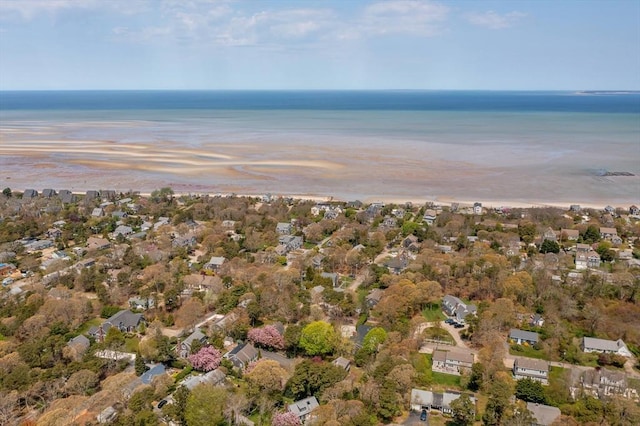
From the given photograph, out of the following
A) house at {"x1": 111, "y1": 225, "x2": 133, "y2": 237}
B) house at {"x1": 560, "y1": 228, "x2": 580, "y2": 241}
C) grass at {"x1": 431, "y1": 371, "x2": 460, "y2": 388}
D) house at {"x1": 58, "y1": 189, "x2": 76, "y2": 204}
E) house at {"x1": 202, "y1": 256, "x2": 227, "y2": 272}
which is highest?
house at {"x1": 58, "y1": 189, "x2": 76, "y2": 204}

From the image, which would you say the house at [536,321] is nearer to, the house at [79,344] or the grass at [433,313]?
the grass at [433,313]

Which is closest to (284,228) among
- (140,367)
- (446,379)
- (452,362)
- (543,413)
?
(140,367)

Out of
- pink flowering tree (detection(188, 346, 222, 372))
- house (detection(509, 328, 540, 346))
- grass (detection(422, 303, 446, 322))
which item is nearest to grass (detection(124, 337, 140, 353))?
pink flowering tree (detection(188, 346, 222, 372))

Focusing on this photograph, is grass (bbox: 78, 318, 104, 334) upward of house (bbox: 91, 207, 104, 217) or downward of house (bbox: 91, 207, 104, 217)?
downward

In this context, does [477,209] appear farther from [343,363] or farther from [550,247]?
[343,363]

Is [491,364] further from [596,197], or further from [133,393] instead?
[596,197]

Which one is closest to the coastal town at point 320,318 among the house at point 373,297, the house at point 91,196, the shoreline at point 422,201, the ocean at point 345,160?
the house at point 373,297

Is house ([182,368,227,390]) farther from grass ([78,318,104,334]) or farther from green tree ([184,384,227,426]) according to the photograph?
grass ([78,318,104,334])
